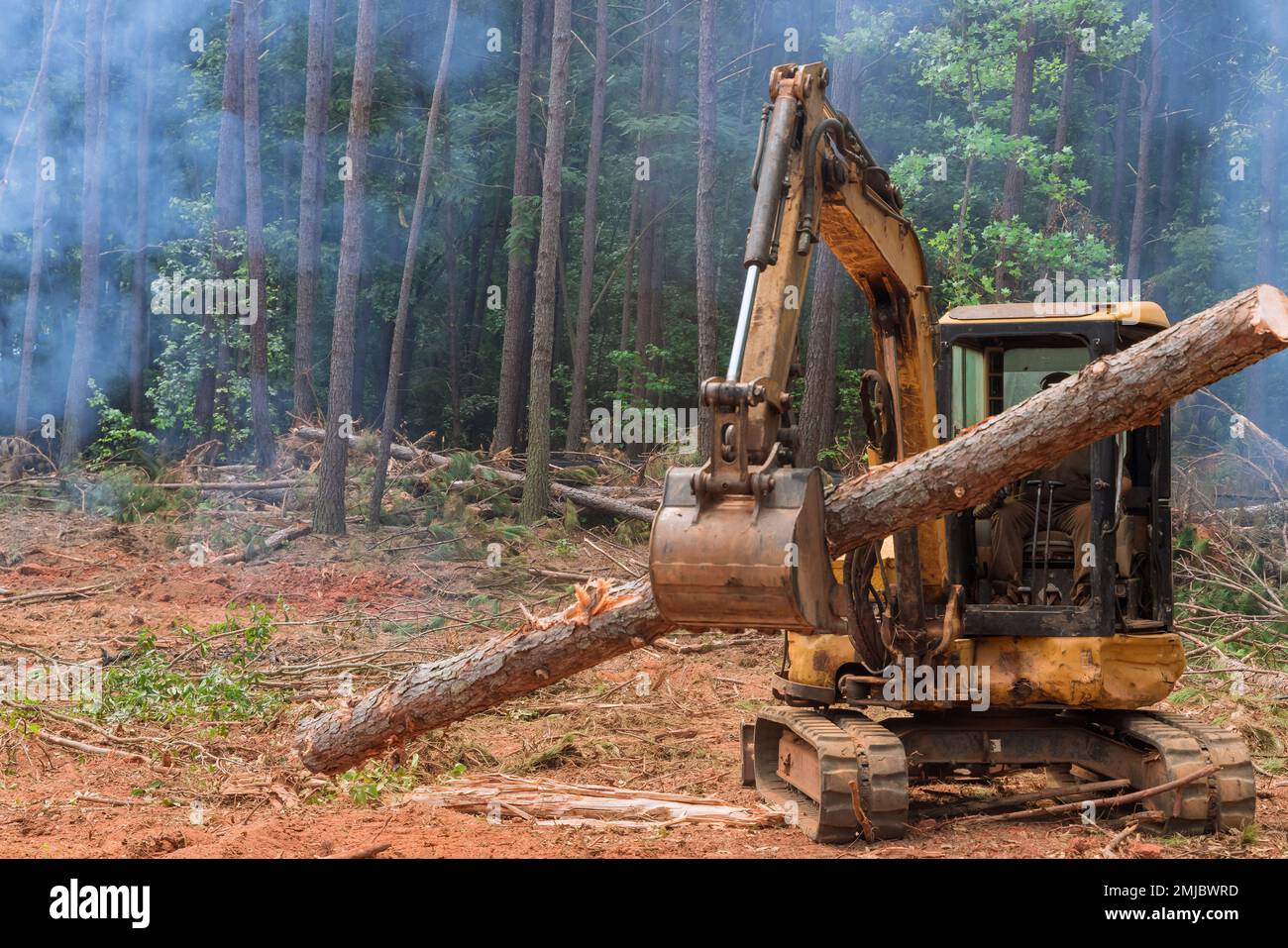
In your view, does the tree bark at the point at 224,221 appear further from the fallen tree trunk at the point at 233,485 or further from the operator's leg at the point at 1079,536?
the operator's leg at the point at 1079,536

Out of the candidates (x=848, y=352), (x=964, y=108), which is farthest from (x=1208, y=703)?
(x=964, y=108)

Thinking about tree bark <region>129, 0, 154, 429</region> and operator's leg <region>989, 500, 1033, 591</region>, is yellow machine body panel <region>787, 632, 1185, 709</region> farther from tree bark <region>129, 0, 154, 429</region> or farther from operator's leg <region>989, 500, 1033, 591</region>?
tree bark <region>129, 0, 154, 429</region>

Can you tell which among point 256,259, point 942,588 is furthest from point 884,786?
point 256,259

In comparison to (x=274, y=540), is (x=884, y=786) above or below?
below

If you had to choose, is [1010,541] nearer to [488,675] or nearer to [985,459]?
[985,459]

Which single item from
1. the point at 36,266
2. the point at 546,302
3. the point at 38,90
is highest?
the point at 38,90

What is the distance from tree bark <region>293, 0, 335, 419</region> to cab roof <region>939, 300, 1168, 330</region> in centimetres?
1570

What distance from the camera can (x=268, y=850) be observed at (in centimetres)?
587

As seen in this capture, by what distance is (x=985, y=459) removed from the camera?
5918mm

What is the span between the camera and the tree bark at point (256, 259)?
69.8ft

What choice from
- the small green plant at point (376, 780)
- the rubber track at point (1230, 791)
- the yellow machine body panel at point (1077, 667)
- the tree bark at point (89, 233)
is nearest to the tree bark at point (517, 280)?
the tree bark at point (89, 233)

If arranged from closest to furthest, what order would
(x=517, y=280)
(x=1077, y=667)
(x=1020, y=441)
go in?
(x=1020, y=441) → (x=1077, y=667) → (x=517, y=280)

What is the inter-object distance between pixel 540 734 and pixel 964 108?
81.0ft

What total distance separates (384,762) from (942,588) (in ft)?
10.9
